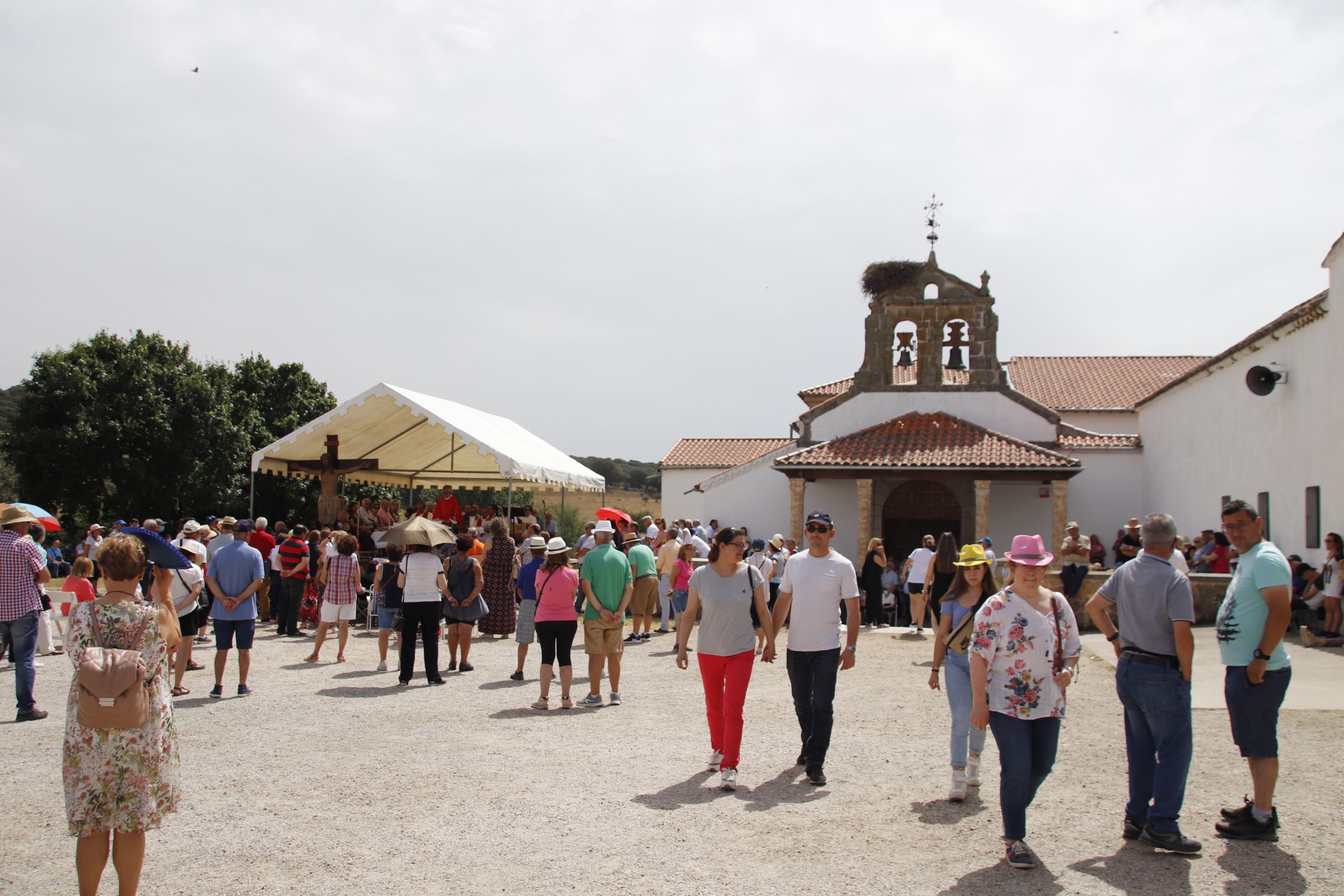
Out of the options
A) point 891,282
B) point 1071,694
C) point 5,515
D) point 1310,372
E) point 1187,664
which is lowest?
point 1071,694

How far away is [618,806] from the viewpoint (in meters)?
5.73

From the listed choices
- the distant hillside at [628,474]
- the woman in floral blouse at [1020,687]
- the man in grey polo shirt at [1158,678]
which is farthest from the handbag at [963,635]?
the distant hillside at [628,474]

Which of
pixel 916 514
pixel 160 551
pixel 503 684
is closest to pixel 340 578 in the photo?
pixel 503 684

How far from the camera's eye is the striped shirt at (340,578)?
37.6ft

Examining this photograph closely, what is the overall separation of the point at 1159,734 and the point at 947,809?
137cm

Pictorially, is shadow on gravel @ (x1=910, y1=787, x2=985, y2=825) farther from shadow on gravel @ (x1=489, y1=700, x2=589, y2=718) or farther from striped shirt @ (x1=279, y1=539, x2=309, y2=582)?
striped shirt @ (x1=279, y1=539, x2=309, y2=582)

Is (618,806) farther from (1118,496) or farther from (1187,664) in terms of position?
(1118,496)

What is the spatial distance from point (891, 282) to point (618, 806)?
75.1 ft

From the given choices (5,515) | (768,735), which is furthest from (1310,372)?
(5,515)

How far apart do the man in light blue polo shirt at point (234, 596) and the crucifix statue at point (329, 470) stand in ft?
29.7

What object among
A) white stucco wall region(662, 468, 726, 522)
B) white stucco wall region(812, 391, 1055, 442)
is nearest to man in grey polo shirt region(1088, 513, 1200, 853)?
white stucco wall region(812, 391, 1055, 442)

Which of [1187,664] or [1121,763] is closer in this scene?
[1187,664]

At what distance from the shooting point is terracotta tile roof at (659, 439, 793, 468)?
39.7 metres

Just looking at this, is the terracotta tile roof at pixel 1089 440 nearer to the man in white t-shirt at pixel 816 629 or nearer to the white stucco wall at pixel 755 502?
the white stucco wall at pixel 755 502
